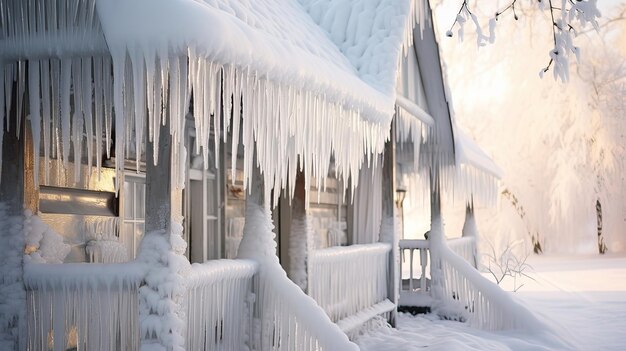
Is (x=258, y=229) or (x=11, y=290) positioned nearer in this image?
(x=11, y=290)

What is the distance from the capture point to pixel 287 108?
5.84m

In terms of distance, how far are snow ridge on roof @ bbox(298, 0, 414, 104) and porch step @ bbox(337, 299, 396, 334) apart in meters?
2.65

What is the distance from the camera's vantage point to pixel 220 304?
611cm

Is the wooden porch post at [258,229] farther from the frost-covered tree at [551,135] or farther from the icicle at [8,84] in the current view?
the frost-covered tree at [551,135]

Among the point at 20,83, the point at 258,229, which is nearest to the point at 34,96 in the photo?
the point at 20,83

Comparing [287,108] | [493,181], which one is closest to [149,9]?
[287,108]

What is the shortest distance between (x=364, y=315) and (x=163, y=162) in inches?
185

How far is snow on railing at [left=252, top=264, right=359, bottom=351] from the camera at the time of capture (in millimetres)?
6418

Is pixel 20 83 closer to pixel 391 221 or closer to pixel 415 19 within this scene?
pixel 391 221

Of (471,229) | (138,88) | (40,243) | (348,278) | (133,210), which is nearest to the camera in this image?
(138,88)

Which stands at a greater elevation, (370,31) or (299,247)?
(370,31)

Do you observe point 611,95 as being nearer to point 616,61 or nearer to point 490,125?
point 616,61

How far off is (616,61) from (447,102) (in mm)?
17850

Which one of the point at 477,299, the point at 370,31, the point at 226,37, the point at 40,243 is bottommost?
the point at 477,299
